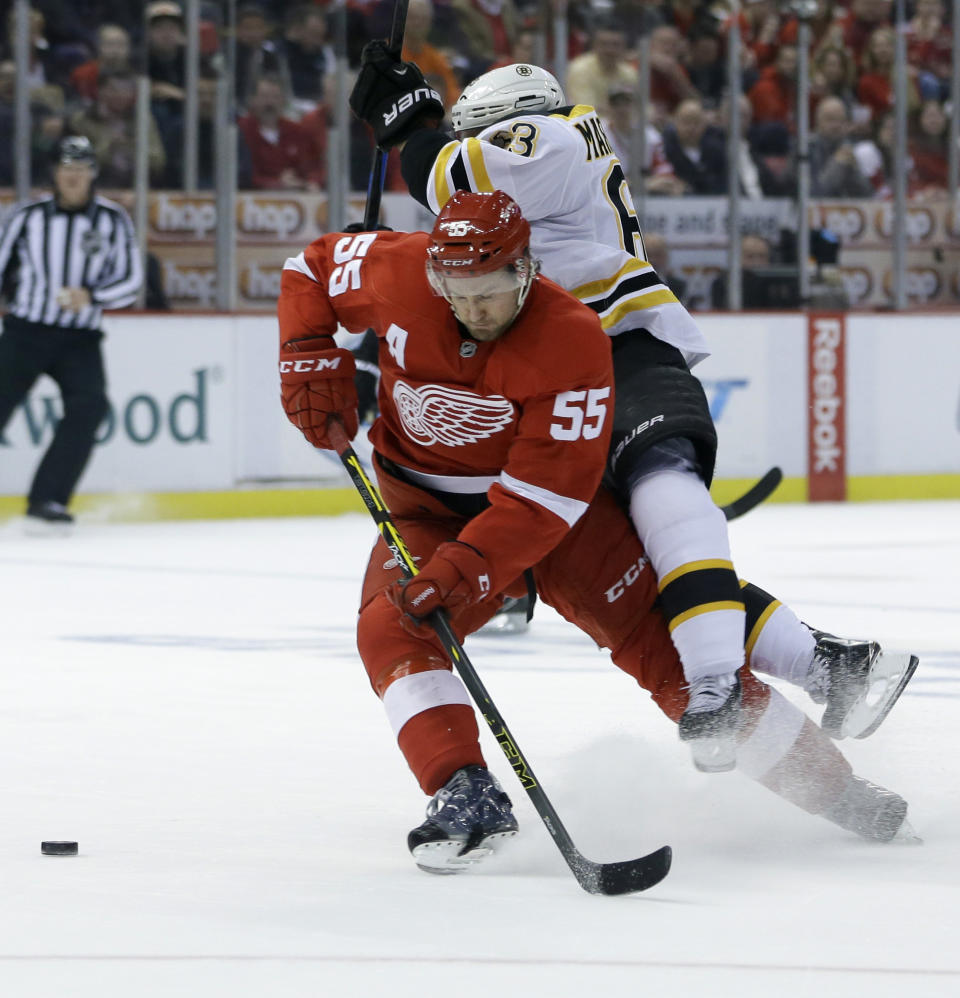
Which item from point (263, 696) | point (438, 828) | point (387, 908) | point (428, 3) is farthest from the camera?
point (428, 3)

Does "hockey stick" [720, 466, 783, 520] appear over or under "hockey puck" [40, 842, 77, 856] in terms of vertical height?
over

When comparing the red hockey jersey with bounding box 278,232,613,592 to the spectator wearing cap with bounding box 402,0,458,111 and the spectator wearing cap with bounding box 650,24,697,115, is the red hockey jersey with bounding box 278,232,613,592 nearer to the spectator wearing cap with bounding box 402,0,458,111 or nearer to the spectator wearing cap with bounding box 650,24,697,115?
the spectator wearing cap with bounding box 402,0,458,111

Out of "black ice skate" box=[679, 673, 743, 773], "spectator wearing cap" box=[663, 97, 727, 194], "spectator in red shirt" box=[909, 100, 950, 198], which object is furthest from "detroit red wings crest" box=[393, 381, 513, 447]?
"spectator in red shirt" box=[909, 100, 950, 198]

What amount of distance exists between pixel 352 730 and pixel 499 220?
1.32 metres

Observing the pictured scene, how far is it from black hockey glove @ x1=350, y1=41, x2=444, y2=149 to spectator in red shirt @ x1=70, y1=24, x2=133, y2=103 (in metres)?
5.30

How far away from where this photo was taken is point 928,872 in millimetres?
2566

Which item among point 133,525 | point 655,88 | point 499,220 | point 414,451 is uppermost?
point 655,88

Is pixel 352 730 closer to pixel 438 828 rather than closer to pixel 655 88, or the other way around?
pixel 438 828

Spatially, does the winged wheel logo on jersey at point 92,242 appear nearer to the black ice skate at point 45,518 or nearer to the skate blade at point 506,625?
the black ice skate at point 45,518

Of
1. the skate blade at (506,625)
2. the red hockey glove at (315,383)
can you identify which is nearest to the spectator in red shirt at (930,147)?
the skate blade at (506,625)

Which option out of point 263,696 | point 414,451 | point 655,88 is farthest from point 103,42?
point 414,451

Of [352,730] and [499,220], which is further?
[352,730]

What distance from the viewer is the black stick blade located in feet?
7.96

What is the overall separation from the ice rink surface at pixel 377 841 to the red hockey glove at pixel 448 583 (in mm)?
342
